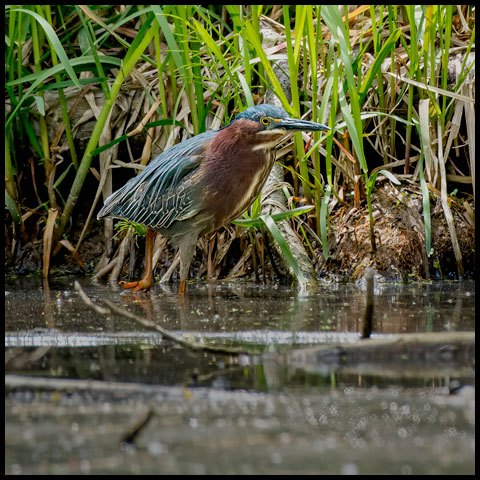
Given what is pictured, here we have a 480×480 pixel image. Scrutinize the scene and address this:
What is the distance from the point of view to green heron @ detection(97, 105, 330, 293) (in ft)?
13.6

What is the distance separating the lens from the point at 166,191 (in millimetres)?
4348

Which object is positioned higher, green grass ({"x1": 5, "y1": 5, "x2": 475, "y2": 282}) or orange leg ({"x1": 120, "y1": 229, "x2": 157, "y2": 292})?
green grass ({"x1": 5, "y1": 5, "x2": 475, "y2": 282})

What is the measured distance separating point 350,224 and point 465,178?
82 centimetres

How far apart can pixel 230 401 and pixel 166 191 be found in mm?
2512

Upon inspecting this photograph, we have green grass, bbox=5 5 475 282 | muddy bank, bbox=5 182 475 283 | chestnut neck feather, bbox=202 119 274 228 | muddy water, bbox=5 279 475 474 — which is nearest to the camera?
muddy water, bbox=5 279 475 474

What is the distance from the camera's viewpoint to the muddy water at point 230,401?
157 centimetres

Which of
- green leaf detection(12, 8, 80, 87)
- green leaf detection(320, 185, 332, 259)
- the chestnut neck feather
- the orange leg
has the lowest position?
the orange leg

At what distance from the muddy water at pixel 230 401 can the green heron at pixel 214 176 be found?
42.4 inches

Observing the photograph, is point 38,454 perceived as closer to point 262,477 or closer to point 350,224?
point 262,477

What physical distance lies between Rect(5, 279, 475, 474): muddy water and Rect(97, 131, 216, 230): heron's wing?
111cm

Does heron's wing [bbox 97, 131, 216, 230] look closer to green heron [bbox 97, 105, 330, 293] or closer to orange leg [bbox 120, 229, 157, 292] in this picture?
green heron [bbox 97, 105, 330, 293]

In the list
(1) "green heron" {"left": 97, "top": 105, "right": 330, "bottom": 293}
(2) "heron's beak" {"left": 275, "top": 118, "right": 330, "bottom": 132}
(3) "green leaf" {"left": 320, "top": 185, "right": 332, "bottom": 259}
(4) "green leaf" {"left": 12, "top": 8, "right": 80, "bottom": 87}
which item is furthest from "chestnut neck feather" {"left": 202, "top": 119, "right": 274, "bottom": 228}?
(4) "green leaf" {"left": 12, "top": 8, "right": 80, "bottom": 87}

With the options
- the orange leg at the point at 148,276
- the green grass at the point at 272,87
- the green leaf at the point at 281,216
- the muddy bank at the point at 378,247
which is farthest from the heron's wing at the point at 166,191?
the muddy bank at the point at 378,247

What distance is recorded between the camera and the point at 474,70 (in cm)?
491
